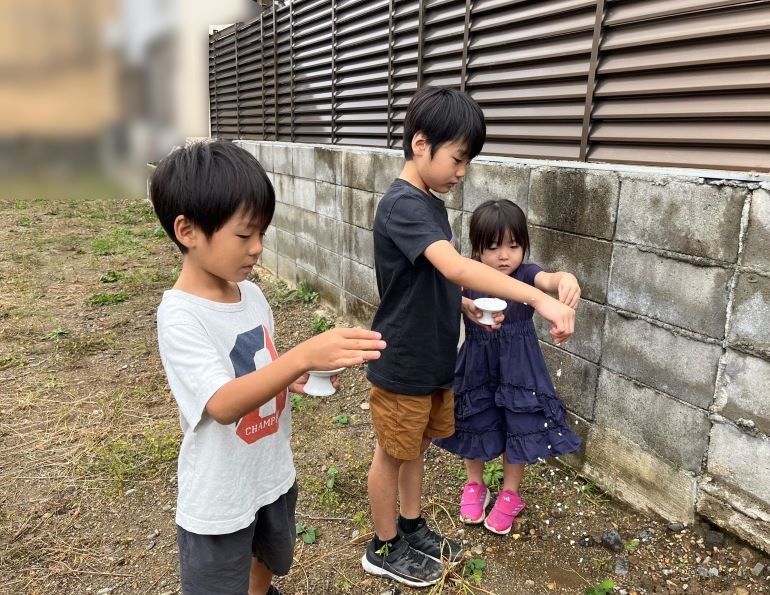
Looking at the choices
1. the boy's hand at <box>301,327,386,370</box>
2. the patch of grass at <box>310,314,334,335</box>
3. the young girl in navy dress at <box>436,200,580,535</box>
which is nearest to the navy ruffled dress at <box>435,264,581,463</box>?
the young girl in navy dress at <box>436,200,580,535</box>

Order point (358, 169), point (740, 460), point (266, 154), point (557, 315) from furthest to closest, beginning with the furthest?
point (266, 154), point (358, 169), point (740, 460), point (557, 315)

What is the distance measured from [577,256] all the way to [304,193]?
363 cm

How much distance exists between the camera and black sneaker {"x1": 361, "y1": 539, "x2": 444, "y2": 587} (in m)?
2.28

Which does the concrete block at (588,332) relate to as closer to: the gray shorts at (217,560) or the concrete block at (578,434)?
the concrete block at (578,434)

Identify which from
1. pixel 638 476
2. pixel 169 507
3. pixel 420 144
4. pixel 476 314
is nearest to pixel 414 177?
pixel 420 144

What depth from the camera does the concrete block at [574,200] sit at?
254 centimetres

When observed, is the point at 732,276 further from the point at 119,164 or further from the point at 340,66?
the point at 119,164

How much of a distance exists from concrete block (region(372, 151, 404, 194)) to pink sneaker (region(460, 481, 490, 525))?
Answer: 2176mm

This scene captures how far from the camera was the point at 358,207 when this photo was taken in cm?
470

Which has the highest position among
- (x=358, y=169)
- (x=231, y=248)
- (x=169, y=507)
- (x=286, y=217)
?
(x=358, y=169)

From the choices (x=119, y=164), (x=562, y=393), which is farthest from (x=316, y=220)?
(x=562, y=393)

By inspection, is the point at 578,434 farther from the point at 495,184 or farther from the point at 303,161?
the point at 303,161

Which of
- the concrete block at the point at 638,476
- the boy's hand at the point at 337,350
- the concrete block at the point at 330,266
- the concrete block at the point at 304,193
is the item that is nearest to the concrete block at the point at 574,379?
the concrete block at the point at 638,476

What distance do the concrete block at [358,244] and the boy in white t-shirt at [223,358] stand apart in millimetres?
2928
